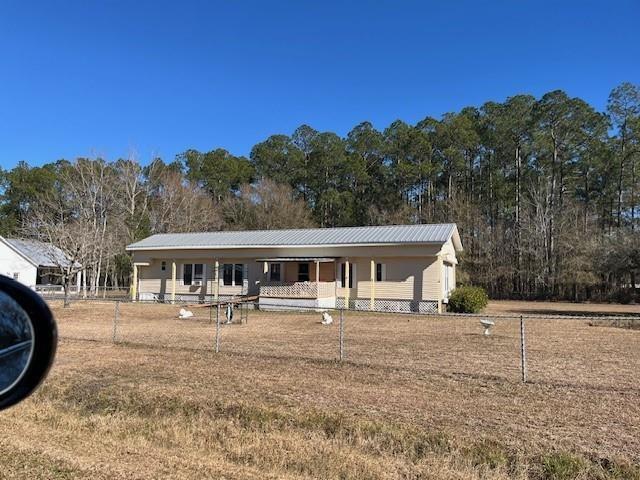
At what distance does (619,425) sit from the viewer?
5.53 metres

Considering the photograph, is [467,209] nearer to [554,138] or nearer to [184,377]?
[554,138]

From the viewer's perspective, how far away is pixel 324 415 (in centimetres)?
579

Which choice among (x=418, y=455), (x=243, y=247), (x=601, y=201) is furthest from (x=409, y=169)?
(x=418, y=455)

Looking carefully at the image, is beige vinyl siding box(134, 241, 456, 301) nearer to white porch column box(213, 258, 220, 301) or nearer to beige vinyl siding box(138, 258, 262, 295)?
beige vinyl siding box(138, 258, 262, 295)

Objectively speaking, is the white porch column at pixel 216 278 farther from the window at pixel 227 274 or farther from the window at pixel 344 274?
the window at pixel 344 274

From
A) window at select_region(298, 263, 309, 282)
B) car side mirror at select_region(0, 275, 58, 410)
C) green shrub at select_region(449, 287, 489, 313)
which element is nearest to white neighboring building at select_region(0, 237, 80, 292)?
window at select_region(298, 263, 309, 282)

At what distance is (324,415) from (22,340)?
4.51 m

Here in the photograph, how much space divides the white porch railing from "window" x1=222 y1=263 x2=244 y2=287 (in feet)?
9.64

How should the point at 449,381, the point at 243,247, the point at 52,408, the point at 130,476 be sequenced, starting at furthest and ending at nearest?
the point at 243,247
the point at 449,381
the point at 52,408
the point at 130,476

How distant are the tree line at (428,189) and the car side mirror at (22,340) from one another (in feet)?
115

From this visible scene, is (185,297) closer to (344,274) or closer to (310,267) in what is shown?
(310,267)

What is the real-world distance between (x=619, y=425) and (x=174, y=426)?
4864 mm

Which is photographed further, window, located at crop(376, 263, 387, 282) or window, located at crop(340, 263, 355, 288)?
window, located at crop(340, 263, 355, 288)

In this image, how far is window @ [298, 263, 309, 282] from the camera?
1041 inches
